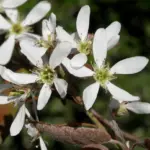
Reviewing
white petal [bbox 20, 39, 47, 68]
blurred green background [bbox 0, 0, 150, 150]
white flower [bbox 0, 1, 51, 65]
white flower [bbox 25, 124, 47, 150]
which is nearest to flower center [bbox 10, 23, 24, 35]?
white flower [bbox 0, 1, 51, 65]

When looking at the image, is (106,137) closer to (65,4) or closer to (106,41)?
(106,41)

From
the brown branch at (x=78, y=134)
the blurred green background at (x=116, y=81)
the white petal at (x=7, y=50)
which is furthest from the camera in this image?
the blurred green background at (x=116, y=81)

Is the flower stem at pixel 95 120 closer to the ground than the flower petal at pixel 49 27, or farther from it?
closer to the ground

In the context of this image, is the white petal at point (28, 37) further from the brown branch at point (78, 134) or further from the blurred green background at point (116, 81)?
the blurred green background at point (116, 81)

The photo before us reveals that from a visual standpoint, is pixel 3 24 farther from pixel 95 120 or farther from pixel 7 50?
pixel 95 120

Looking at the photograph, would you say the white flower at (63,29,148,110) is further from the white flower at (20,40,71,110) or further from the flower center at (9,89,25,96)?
the flower center at (9,89,25,96)

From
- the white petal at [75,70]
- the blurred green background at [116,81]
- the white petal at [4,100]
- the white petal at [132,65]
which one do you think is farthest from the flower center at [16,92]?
the blurred green background at [116,81]
